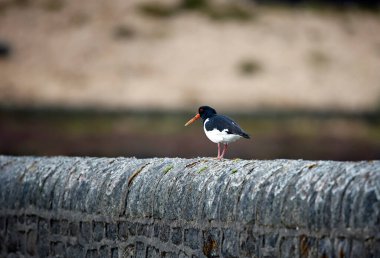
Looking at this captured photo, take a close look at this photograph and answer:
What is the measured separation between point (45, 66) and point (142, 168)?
60.0m

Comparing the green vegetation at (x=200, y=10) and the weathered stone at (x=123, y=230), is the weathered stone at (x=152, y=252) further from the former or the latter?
the green vegetation at (x=200, y=10)

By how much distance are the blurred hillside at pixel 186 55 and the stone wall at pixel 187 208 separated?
44902 mm

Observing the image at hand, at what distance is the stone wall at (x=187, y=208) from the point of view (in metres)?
7.30

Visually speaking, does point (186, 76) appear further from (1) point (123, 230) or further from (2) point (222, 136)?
(1) point (123, 230)

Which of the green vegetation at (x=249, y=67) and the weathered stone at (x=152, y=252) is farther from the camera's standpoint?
the green vegetation at (x=249, y=67)

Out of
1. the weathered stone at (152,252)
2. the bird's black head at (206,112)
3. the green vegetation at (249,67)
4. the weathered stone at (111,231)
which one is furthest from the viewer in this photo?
the green vegetation at (249,67)

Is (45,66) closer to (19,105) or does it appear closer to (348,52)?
(19,105)

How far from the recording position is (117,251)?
1001cm

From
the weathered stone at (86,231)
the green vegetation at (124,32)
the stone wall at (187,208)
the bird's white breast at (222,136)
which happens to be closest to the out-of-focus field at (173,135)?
the green vegetation at (124,32)

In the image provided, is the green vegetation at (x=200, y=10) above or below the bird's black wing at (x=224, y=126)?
above

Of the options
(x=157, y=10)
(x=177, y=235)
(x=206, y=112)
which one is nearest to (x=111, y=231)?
(x=177, y=235)

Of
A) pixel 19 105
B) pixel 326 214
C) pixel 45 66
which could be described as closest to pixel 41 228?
pixel 326 214

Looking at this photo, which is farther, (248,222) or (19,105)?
(19,105)

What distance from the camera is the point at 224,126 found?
10.8 metres
